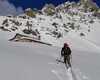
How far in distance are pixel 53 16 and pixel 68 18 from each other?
148 inches

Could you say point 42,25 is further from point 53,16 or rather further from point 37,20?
point 53,16

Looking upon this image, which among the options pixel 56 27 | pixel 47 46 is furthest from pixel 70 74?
pixel 56 27

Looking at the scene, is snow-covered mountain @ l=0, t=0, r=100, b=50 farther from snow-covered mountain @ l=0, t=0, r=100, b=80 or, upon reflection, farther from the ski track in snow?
the ski track in snow

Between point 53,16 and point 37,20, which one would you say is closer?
point 37,20

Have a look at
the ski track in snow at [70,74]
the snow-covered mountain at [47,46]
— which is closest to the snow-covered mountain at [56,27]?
the snow-covered mountain at [47,46]

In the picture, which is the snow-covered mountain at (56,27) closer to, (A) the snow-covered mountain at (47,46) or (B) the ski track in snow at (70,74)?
(A) the snow-covered mountain at (47,46)

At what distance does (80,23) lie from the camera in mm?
79625

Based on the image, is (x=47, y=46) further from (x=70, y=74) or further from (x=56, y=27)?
(x=56, y=27)

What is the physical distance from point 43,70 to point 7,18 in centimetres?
4433

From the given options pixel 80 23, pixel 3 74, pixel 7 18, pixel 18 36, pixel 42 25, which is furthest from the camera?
pixel 80 23

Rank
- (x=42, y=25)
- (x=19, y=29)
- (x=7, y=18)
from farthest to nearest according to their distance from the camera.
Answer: (x=42, y=25) < (x=7, y=18) < (x=19, y=29)

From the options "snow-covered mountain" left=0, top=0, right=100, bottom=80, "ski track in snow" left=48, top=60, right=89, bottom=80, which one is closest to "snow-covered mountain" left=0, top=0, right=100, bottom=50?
"snow-covered mountain" left=0, top=0, right=100, bottom=80

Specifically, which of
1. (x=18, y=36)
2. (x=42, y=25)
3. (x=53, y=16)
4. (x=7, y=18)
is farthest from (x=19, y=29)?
(x=53, y=16)

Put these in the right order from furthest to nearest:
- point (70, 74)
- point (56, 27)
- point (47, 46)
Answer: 1. point (56, 27)
2. point (47, 46)
3. point (70, 74)
